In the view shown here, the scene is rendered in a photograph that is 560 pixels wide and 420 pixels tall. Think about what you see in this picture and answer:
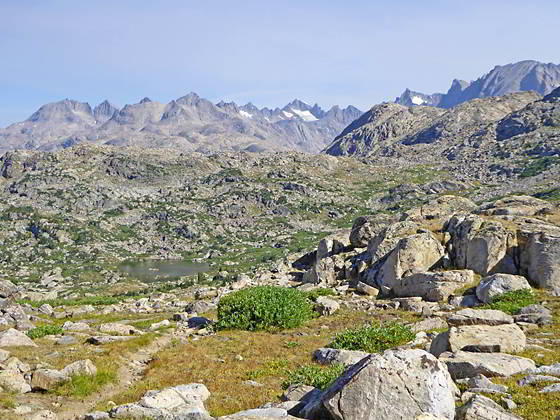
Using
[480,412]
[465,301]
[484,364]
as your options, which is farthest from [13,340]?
[465,301]

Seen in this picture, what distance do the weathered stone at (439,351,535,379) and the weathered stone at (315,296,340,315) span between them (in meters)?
20.5

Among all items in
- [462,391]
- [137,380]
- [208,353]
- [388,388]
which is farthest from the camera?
[208,353]

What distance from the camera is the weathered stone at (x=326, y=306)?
125 feet

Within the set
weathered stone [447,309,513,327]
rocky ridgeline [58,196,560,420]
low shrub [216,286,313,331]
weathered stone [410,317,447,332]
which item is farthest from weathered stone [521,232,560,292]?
low shrub [216,286,313,331]

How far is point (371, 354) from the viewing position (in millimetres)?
12914

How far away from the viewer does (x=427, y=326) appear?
1099 inches

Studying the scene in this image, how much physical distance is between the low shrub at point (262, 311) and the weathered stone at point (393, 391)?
2178 centimetres

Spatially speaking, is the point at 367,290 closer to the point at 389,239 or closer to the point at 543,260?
the point at 389,239

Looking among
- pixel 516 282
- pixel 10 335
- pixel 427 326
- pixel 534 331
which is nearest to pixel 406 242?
pixel 516 282

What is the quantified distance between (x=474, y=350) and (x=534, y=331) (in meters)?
7.65

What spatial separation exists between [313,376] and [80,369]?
10539mm

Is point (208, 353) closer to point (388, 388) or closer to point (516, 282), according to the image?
point (388, 388)

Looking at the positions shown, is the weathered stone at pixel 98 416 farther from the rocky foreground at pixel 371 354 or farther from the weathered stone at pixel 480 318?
the weathered stone at pixel 480 318

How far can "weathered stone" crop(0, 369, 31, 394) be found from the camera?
1827 cm
